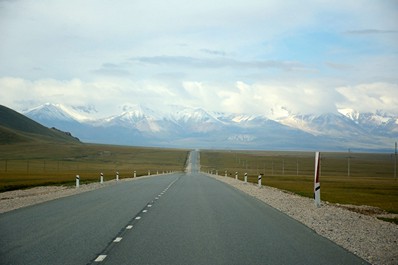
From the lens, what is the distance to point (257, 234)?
13812 mm

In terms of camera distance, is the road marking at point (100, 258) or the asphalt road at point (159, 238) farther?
the asphalt road at point (159, 238)

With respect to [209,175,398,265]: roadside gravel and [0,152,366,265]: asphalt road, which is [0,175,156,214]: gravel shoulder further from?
[209,175,398,265]: roadside gravel

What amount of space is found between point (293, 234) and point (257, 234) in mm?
995

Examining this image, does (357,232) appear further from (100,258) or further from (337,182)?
(337,182)

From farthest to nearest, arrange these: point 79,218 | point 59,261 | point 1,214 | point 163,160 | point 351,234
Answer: point 163,160, point 1,214, point 79,218, point 351,234, point 59,261

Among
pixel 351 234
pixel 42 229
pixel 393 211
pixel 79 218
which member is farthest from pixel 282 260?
pixel 393 211

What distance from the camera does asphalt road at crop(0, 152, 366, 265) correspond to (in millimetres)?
10445

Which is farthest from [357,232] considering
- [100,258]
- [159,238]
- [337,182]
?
[337,182]

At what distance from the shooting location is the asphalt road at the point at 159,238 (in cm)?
1045

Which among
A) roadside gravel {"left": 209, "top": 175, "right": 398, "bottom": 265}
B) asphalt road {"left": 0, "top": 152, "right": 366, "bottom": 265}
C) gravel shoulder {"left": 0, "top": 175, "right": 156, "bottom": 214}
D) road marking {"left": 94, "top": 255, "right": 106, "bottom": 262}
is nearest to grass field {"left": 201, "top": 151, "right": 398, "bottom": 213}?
roadside gravel {"left": 209, "top": 175, "right": 398, "bottom": 265}

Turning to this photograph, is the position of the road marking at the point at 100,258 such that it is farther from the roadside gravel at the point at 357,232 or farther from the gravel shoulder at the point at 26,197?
the gravel shoulder at the point at 26,197

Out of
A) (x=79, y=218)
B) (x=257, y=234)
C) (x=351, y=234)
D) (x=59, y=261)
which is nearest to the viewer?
(x=59, y=261)

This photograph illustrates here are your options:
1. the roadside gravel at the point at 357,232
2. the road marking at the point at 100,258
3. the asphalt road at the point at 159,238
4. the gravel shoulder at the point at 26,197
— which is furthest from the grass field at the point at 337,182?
the road marking at the point at 100,258

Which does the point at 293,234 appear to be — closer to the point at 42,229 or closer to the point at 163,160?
the point at 42,229
